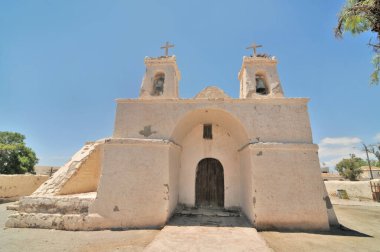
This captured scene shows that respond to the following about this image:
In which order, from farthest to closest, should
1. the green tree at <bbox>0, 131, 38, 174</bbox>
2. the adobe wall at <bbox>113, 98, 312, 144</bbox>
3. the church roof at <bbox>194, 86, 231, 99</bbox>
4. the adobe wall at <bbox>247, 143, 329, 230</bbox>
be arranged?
the green tree at <bbox>0, 131, 38, 174</bbox> < the church roof at <bbox>194, 86, 231, 99</bbox> < the adobe wall at <bbox>113, 98, 312, 144</bbox> < the adobe wall at <bbox>247, 143, 329, 230</bbox>

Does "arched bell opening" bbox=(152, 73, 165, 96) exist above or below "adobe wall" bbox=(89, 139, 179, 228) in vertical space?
above

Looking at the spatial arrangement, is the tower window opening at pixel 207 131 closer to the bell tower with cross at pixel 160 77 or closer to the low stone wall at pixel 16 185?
the bell tower with cross at pixel 160 77

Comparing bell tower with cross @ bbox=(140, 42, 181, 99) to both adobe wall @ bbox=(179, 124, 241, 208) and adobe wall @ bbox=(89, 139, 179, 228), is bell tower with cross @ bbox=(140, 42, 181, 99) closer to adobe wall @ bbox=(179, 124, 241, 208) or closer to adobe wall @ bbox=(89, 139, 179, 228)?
adobe wall @ bbox=(179, 124, 241, 208)

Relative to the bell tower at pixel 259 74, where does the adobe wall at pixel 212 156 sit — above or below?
below

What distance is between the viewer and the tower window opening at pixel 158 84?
9.27 meters

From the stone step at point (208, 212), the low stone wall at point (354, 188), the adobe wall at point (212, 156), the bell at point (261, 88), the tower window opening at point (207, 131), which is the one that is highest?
the bell at point (261, 88)

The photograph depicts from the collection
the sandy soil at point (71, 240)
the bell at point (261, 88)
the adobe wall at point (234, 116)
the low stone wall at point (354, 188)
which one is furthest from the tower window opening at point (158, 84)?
the low stone wall at point (354, 188)

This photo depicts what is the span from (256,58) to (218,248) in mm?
8036

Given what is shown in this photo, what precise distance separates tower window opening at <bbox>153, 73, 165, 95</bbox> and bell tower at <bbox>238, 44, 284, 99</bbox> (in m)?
4.02

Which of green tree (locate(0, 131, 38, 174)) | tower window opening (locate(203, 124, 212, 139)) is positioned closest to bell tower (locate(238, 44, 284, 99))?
tower window opening (locate(203, 124, 212, 139))

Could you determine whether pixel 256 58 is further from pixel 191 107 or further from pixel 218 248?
pixel 218 248

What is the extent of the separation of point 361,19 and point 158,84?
8541 millimetres

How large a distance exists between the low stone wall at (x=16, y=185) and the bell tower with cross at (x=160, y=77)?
10.9 meters

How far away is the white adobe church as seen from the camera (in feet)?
21.6
